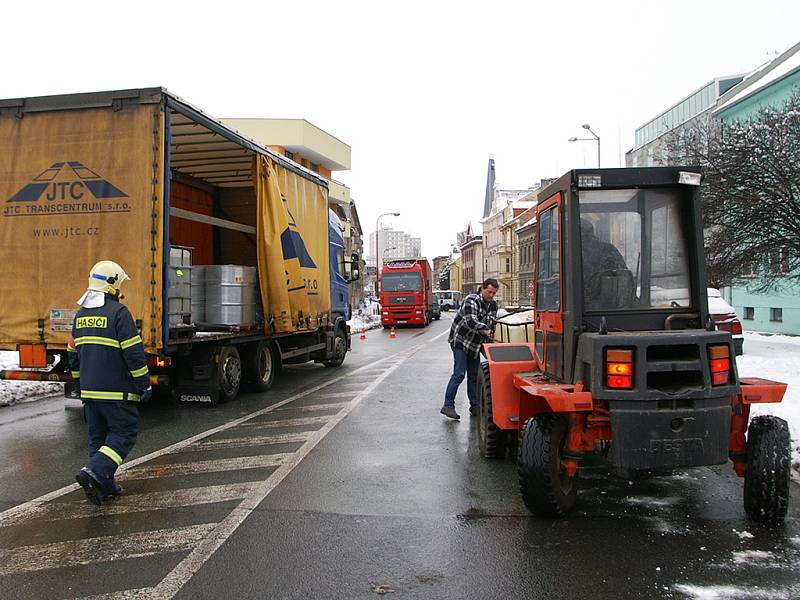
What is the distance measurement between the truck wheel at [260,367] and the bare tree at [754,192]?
1183 cm

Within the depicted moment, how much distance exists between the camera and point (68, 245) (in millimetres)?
8391

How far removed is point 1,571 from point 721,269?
62.2 ft

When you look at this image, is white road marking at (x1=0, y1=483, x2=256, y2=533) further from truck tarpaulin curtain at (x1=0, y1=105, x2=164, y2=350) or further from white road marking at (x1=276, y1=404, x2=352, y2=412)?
white road marking at (x1=276, y1=404, x2=352, y2=412)

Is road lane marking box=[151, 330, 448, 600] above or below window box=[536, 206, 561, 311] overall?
below

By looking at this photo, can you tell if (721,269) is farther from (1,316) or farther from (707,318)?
(1,316)

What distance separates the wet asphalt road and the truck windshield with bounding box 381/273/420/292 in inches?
1181

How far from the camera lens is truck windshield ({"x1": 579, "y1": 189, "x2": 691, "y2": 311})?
5.06m

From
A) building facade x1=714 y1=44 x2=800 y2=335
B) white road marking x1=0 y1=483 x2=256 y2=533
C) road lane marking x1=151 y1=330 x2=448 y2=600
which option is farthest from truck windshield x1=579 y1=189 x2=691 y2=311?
building facade x1=714 y1=44 x2=800 y2=335

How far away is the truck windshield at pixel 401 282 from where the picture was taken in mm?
37781

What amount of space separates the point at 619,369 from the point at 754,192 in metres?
15.5

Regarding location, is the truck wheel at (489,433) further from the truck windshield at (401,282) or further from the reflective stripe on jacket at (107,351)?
the truck windshield at (401,282)

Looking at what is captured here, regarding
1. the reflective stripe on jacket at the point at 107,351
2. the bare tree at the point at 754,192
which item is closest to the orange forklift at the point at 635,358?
the reflective stripe on jacket at the point at 107,351

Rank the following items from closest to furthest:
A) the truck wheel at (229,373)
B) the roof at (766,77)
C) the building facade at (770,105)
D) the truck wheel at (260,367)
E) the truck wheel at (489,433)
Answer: the truck wheel at (489,433) < the truck wheel at (229,373) < the truck wheel at (260,367) < the building facade at (770,105) < the roof at (766,77)

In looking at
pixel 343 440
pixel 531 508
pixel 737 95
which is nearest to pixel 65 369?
pixel 343 440
